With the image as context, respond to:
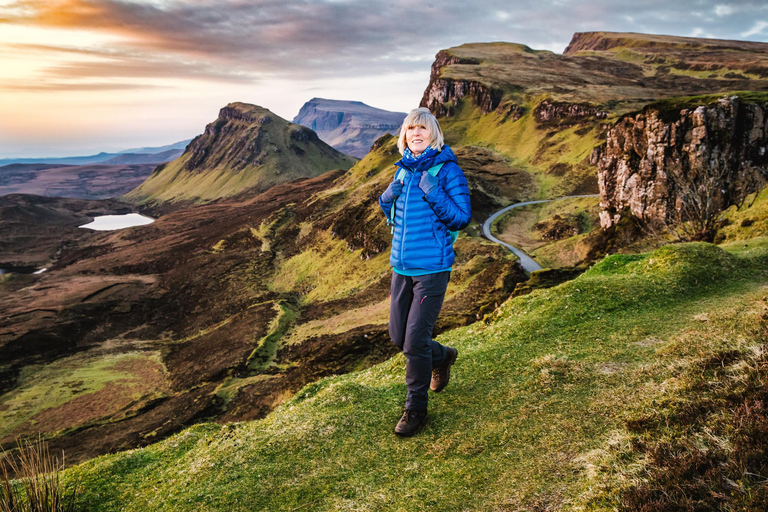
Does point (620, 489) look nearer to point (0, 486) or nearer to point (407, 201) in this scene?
point (407, 201)

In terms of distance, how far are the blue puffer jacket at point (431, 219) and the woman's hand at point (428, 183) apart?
0.24 feet

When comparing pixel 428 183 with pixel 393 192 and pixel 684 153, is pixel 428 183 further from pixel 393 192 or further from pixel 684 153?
pixel 684 153

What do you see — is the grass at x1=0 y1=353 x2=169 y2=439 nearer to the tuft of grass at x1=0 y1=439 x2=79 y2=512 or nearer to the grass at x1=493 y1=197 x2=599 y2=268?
the tuft of grass at x1=0 y1=439 x2=79 y2=512

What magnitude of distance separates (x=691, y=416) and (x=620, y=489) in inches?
73.7

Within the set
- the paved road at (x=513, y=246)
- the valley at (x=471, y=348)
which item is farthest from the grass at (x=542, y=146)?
the paved road at (x=513, y=246)

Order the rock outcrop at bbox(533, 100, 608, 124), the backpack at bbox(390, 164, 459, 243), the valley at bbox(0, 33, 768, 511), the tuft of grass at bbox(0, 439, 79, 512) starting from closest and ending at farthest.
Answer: the tuft of grass at bbox(0, 439, 79, 512), the valley at bbox(0, 33, 768, 511), the backpack at bbox(390, 164, 459, 243), the rock outcrop at bbox(533, 100, 608, 124)

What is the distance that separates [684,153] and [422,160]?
76.9m

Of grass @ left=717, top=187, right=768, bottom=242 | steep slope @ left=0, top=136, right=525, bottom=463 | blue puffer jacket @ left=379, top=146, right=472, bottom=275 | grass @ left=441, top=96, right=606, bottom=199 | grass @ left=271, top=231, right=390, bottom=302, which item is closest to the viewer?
blue puffer jacket @ left=379, top=146, right=472, bottom=275

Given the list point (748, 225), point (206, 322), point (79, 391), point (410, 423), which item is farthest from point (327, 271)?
point (410, 423)

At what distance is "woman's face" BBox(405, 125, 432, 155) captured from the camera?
7.53m

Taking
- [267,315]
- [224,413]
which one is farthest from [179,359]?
[224,413]

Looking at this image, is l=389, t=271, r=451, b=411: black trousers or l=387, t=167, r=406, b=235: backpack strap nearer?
l=389, t=271, r=451, b=411: black trousers

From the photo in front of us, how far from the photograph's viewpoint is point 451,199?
24.4ft

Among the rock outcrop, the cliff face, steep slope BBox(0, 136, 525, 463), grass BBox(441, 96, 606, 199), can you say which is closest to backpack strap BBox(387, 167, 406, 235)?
steep slope BBox(0, 136, 525, 463)
